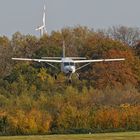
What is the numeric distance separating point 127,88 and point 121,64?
8.40m

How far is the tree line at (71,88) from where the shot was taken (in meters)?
65.9

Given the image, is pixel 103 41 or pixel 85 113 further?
pixel 103 41

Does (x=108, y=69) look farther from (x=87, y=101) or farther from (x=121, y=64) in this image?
(x=87, y=101)

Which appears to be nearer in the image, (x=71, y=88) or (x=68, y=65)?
(x=68, y=65)

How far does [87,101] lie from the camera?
76438 mm

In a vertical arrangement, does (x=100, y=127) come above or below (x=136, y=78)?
below

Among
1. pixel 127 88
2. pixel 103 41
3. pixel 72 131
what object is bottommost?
pixel 72 131

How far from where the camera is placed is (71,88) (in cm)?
8269

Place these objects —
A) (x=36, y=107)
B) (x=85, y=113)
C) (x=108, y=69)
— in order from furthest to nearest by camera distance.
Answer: (x=108, y=69), (x=36, y=107), (x=85, y=113)

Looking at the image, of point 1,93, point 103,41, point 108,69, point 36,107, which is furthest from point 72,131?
point 103,41

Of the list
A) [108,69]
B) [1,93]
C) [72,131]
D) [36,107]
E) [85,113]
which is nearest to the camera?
[72,131]

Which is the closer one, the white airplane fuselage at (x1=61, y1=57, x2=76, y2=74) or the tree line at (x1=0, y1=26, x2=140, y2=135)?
the tree line at (x1=0, y1=26, x2=140, y2=135)

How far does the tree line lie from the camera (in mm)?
65875

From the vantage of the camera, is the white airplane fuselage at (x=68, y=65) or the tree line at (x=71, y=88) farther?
the white airplane fuselage at (x=68, y=65)
